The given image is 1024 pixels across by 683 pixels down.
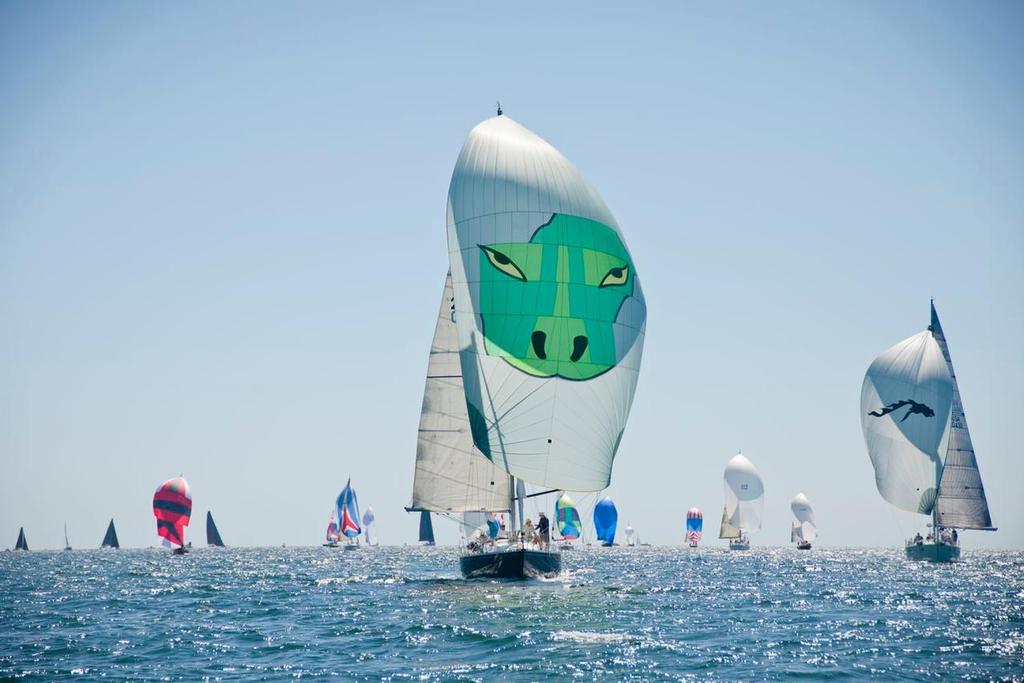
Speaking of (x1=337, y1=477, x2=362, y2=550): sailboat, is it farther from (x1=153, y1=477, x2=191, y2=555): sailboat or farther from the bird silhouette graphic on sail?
the bird silhouette graphic on sail

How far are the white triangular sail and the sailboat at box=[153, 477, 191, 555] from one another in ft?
202

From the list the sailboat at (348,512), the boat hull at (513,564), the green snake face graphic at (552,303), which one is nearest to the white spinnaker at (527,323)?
the green snake face graphic at (552,303)

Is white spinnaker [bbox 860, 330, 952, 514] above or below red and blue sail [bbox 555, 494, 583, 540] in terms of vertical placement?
above

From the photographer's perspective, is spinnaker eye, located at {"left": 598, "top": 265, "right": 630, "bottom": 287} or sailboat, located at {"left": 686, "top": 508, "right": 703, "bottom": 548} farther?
sailboat, located at {"left": 686, "top": 508, "right": 703, "bottom": 548}

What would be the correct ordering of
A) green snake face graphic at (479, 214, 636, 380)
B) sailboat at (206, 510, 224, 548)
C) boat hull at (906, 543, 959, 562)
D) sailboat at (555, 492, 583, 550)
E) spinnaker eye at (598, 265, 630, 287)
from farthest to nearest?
sailboat at (206, 510, 224, 548) < sailboat at (555, 492, 583, 550) < boat hull at (906, 543, 959, 562) < spinnaker eye at (598, 265, 630, 287) < green snake face graphic at (479, 214, 636, 380)

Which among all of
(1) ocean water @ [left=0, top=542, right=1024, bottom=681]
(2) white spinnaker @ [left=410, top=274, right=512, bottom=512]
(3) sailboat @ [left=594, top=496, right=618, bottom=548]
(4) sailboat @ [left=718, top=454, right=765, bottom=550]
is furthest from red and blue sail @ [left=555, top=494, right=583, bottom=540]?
(1) ocean water @ [left=0, top=542, right=1024, bottom=681]

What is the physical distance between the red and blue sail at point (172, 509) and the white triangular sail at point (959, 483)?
61488 millimetres

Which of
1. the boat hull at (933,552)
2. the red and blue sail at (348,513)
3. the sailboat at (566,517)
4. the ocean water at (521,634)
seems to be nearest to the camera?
the ocean water at (521,634)

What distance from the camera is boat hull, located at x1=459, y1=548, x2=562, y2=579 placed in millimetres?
36250

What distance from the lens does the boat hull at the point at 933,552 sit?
221ft

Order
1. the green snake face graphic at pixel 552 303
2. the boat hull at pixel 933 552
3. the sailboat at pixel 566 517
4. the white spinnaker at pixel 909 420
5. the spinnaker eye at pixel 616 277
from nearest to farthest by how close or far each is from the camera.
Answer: the green snake face graphic at pixel 552 303, the spinnaker eye at pixel 616 277, the white spinnaker at pixel 909 420, the boat hull at pixel 933 552, the sailboat at pixel 566 517

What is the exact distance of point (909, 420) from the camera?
6581 cm

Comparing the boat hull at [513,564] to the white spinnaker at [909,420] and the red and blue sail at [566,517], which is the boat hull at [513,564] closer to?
the white spinnaker at [909,420]

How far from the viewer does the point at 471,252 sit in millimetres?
37031
